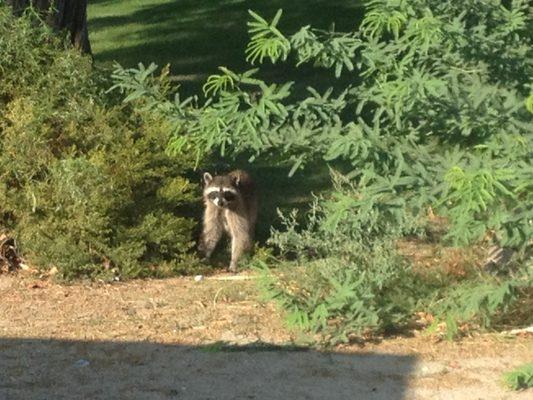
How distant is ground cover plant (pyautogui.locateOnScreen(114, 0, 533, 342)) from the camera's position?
7.50m

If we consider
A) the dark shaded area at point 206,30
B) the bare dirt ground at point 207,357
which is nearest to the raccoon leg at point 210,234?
the bare dirt ground at point 207,357

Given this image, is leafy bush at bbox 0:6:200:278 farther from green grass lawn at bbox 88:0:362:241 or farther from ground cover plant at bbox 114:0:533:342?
green grass lawn at bbox 88:0:362:241

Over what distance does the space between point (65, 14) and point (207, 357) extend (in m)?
5.02

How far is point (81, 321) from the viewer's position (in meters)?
9.25

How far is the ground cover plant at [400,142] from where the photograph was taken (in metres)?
7.50

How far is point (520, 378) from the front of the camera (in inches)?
295

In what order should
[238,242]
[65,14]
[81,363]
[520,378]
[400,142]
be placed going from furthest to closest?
[65,14], [238,242], [81,363], [400,142], [520,378]

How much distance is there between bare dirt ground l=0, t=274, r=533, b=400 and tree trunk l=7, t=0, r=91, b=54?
2837mm

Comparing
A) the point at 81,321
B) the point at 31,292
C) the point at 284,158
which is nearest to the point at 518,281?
the point at 284,158

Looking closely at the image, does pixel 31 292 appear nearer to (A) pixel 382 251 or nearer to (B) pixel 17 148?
(B) pixel 17 148

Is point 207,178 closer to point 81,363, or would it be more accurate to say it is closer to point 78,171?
point 78,171

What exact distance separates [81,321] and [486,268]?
9.19 feet

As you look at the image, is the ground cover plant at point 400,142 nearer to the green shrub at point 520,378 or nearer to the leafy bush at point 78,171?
the green shrub at point 520,378

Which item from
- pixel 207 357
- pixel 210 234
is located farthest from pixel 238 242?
pixel 207 357
